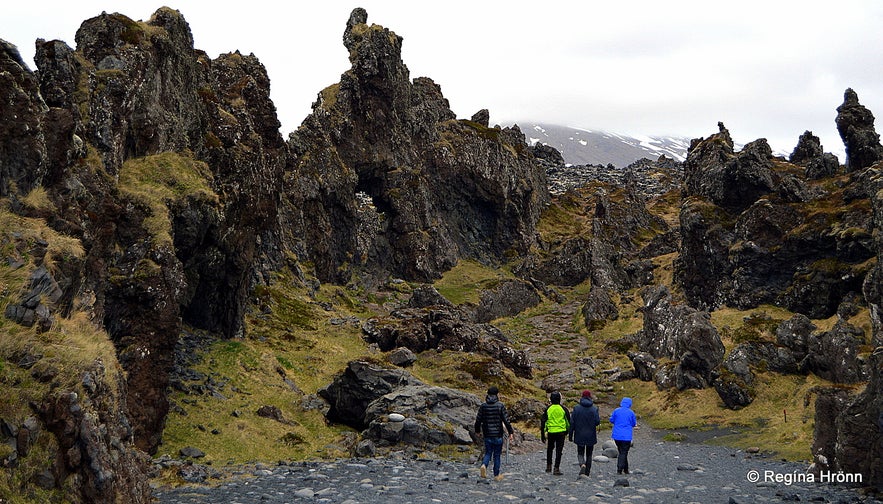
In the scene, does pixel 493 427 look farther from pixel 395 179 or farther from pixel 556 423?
pixel 395 179

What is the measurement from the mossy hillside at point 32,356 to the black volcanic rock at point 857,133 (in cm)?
9071

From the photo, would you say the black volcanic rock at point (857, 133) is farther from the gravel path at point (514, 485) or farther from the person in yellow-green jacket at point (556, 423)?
the person in yellow-green jacket at point (556, 423)

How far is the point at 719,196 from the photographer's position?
71.6m

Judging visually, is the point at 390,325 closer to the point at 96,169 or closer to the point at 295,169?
the point at 96,169

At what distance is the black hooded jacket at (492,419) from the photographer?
2111cm

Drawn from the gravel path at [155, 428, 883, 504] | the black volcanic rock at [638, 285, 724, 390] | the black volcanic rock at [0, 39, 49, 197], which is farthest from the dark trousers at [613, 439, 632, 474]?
the black volcanic rock at [638, 285, 724, 390]

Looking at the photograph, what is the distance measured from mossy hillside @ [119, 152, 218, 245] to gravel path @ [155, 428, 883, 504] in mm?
12199

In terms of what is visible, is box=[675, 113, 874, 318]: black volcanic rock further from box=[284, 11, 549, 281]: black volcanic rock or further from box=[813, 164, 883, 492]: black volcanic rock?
box=[284, 11, 549, 281]: black volcanic rock

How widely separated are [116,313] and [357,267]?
213 feet

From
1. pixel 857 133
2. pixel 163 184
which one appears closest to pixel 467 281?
pixel 857 133

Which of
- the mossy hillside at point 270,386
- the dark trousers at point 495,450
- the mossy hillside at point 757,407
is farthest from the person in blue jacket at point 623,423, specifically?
the mossy hillside at point 270,386

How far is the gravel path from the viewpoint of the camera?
17.6 meters

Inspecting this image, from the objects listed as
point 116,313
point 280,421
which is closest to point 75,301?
point 116,313

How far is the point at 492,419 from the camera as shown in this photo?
2123 centimetres
